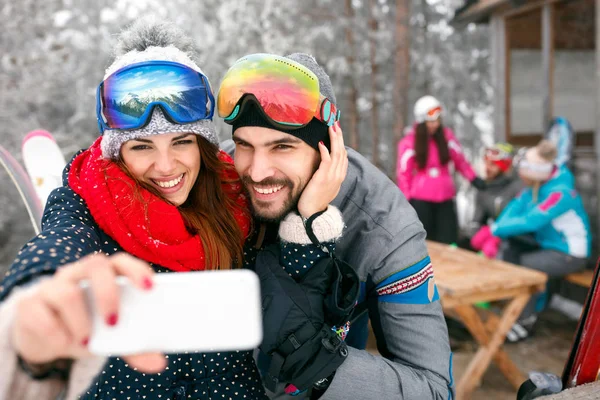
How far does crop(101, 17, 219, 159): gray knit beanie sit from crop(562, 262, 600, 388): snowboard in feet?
4.87

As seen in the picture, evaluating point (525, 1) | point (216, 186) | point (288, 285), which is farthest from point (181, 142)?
point (525, 1)

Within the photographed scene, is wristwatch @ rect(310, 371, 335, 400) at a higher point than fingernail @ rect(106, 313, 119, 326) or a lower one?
lower

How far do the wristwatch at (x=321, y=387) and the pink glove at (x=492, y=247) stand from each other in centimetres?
471

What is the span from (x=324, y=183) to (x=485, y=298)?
2817mm

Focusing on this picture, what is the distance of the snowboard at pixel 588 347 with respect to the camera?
5.30ft

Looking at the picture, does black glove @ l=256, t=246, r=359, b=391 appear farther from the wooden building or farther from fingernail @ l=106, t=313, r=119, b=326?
the wooden building

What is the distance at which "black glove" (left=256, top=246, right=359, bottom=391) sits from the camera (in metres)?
1.57

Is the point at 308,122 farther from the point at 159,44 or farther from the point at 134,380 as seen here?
the point at 134,380

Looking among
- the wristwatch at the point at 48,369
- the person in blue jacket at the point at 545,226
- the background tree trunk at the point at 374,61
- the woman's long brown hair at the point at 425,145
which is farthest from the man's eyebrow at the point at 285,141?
the background tree trunk at the point at 374,61

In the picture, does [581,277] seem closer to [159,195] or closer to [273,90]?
[273,90]

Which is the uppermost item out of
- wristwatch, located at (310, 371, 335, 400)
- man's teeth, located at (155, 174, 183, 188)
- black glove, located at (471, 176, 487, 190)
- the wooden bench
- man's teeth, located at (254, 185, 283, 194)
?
man's teeth, located at (155, 174, 183, 188)

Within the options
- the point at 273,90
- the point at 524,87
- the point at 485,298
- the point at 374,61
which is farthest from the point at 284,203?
the point at 374,61

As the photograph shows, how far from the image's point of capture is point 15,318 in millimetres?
750

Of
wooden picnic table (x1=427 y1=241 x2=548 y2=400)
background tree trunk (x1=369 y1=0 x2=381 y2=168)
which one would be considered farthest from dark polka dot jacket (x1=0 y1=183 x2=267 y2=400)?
background tree trunk (x1=369 y1=0 x2=381 y2=168)
